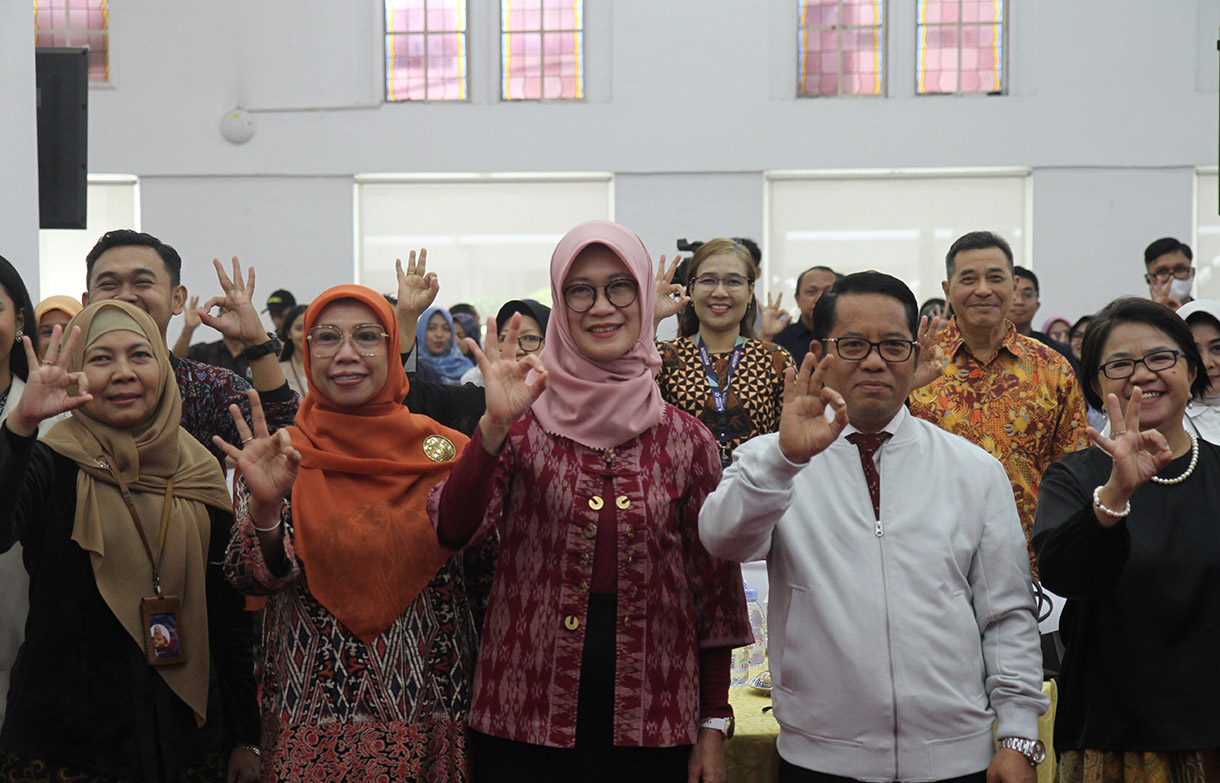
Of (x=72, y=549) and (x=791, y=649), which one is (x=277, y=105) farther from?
(x=791, y=649)

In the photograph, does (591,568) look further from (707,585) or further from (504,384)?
(504,384)

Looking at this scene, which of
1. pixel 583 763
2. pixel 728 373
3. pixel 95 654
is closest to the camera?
pixel 583 763

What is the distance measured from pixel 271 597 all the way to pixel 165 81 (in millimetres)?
8986

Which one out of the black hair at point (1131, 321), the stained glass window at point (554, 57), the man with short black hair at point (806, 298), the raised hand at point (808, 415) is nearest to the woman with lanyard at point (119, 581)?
the raised hand at point (808, 415)

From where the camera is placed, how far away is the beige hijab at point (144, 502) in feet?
7.43

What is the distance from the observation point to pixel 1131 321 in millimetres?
2250

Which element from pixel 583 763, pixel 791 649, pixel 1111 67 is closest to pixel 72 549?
pixel 583 763

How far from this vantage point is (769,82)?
991 centimetres

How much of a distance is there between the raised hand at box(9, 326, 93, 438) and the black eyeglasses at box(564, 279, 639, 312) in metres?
0.93

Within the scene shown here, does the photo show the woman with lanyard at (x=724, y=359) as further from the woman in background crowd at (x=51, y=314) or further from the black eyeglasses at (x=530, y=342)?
the woman in background crowd at (x=51, y=314)

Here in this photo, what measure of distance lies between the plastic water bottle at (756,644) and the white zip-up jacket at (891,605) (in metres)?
0.67

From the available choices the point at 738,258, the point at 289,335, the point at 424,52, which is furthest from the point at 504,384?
the point at 424,52

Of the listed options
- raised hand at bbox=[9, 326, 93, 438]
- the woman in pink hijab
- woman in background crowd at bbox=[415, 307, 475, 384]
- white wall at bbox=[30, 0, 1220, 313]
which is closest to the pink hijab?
the woman in pink hijab

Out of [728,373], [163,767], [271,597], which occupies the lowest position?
[163,767]
